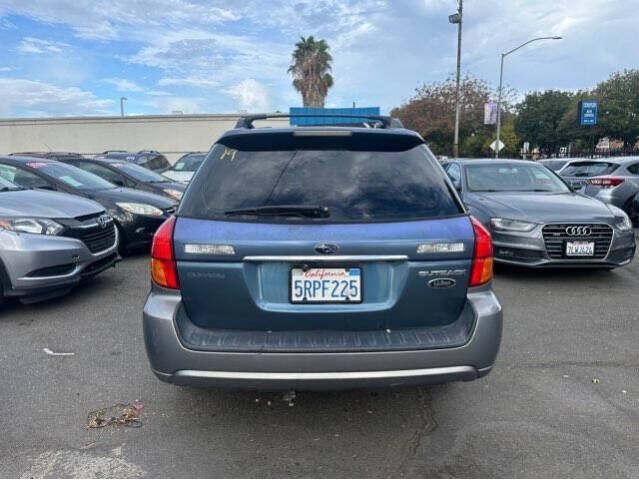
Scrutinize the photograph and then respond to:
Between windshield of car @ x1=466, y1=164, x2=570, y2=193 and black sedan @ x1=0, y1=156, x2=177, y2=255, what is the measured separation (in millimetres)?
4724

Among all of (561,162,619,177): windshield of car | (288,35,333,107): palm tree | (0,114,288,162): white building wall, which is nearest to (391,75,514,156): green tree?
(288,35,333,107): palm tree

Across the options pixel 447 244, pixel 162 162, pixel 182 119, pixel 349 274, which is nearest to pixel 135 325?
pixel 349 274

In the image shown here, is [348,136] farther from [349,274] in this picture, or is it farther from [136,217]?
[136,217]

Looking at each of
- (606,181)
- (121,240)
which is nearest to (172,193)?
(121,240)

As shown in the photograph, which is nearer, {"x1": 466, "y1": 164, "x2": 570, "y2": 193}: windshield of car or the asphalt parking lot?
the asphalt parking lot

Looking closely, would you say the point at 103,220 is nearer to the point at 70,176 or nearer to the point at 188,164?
the point at 70,176

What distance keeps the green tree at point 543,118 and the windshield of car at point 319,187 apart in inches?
2341

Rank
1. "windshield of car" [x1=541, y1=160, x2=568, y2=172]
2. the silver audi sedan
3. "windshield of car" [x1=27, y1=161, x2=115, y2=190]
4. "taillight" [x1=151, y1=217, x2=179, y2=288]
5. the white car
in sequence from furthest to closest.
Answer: the white car → "windshield of car" [x1=541, y1=160, x2=568, y2=172] → "windshield of car" [x1=27, y1=161, x2=115, y2=190] → the silver audi sedan → "taillight" [x1=151, y1=217, x2=179, y2=288]

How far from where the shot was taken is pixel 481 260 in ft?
8.17

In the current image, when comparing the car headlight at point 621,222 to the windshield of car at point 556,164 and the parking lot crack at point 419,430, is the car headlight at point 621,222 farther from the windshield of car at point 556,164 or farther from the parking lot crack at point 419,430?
the windshield of car at point 556,164

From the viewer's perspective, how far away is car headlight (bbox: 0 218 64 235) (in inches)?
178

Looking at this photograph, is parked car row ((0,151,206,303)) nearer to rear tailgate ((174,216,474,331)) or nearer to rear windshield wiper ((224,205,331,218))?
rear tailgate ((174,216,474,331))

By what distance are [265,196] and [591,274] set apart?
5.49 metres

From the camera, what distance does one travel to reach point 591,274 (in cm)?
634
